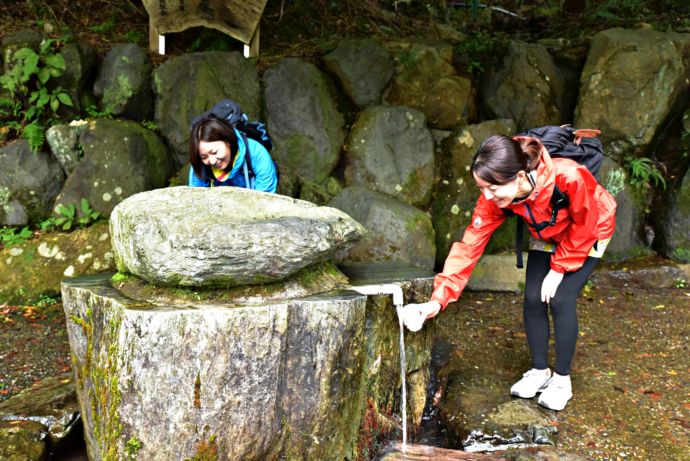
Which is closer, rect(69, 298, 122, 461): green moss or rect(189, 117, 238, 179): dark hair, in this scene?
rect(69, 298, 122, 461): green moss

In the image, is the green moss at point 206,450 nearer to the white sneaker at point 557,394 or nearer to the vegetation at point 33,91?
the white sneaker at point 557,394

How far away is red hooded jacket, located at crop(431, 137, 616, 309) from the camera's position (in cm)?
336

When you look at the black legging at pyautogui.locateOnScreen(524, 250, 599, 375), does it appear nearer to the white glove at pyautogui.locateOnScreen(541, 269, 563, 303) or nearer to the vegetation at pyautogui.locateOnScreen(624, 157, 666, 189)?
the white glove at pyautogui.locateOnScreen(541, 269, 563, 303)

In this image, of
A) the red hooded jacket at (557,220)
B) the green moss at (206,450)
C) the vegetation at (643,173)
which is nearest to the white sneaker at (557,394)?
the red hooded jacket at (557,220)

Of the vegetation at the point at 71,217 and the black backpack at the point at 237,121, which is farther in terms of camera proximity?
the vegetation at the point at 71,217

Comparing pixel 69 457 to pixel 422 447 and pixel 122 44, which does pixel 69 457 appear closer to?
pixel 422 447

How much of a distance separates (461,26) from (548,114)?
237 cm

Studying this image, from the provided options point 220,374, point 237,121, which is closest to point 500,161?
point 220,374

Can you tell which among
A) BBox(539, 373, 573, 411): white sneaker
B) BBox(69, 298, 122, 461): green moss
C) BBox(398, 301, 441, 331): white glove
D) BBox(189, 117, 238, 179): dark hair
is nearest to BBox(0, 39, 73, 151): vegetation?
BBox(189, 117, 238, 179): dark hair

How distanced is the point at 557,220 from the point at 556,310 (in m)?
0.67

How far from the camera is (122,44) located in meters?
6.58

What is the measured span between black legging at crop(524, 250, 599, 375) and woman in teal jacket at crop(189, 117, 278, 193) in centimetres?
206

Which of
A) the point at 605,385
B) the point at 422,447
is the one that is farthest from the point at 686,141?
the point at 422,447

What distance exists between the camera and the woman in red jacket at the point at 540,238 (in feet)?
10.5
